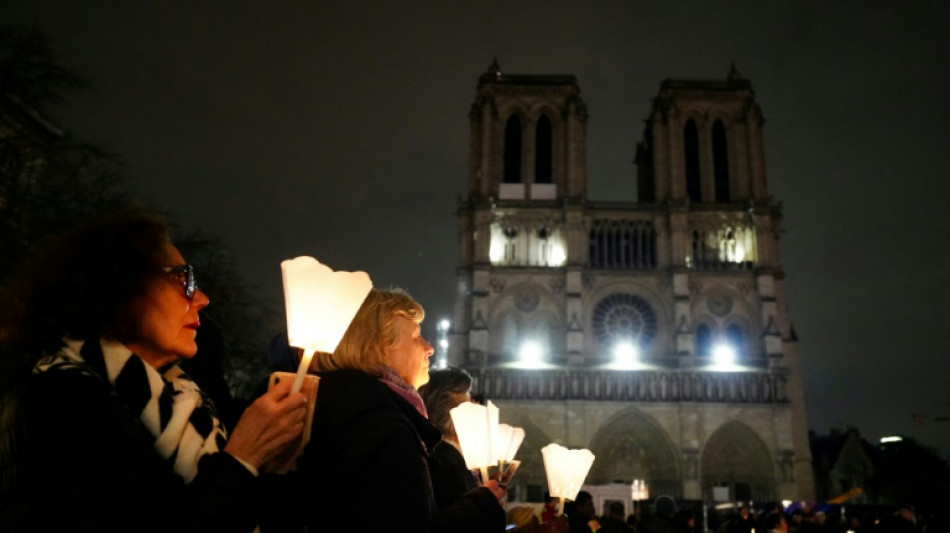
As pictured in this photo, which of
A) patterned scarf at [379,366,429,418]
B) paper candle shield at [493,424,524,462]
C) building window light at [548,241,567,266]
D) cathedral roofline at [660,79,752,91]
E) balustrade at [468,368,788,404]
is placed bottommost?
paper candle shield at [493,424,524,462]

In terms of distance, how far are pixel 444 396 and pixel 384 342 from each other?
139cm

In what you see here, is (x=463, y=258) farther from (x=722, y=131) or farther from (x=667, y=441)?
(x=722, y=131)

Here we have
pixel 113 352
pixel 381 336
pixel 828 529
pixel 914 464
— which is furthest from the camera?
pixel 914 464

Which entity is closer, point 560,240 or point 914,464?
point 560,240

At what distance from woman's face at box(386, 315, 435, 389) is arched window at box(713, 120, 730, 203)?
3270 centimetres

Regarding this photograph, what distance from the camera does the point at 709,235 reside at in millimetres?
32156

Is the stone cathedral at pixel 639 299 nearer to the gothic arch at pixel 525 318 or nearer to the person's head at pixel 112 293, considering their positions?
the gothic arch at pixel 525 318

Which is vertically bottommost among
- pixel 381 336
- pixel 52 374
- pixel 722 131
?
pixel 52 374

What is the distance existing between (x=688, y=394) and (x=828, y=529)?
18.9 meters

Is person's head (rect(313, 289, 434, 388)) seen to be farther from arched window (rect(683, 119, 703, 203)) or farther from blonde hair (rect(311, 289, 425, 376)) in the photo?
arched window (rect(683, 119, 703, 203))

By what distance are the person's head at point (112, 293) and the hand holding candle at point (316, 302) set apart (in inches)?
12.3

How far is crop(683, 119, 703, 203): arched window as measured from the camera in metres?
33.7

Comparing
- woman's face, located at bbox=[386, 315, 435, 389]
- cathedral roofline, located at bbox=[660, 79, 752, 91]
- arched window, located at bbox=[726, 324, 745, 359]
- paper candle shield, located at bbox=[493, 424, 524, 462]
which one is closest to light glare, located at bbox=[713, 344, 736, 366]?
arched window, located at bbox=[726, 324, 745, 359]

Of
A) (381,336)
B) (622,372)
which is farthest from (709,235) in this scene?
(381,336)
